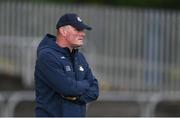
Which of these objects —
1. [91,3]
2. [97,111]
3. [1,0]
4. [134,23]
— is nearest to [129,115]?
[97,111]

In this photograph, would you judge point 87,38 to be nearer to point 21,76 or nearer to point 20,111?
point 21,76

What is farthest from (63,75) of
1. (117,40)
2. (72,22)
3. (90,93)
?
(117,40)

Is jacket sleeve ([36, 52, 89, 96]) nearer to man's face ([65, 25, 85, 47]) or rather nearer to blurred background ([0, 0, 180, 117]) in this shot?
man's face ([65, 25, 85, 47])

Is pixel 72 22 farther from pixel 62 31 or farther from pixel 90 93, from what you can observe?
pixel 90 93

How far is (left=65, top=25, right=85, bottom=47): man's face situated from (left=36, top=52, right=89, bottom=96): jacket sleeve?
0.19m

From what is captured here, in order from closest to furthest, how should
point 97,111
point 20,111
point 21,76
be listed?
point 20,111 < point 97,111 < point 21,76

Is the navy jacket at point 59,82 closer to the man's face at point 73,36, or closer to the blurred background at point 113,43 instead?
the man's face at point 73,36

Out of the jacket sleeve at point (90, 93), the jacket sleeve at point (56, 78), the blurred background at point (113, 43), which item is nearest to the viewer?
the jacket sleeve at point (56, 78)

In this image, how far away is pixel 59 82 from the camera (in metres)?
6.53

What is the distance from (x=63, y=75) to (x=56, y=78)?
0.06 meters

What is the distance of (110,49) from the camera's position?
1540 centimetres

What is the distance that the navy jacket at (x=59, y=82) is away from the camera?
21.5 feet

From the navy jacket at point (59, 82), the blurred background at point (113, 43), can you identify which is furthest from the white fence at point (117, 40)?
the navy jacket at point (59, 82)

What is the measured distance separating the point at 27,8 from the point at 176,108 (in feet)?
11.5
